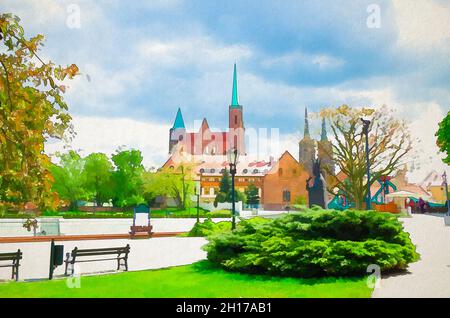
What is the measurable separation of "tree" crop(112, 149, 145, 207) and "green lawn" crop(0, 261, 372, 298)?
4036 cm

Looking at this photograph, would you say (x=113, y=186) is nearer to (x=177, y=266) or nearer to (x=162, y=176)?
(x=162, y=176)

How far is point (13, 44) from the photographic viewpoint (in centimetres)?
704

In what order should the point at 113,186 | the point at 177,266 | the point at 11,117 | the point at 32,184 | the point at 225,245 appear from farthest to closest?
the point at 113,186 → the point at 177,266 → the point at 225,245 → the point at 32,184 → the point at 11,117

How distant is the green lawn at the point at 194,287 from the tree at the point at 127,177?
40.4 m

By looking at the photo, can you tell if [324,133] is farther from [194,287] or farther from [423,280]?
[194,287]

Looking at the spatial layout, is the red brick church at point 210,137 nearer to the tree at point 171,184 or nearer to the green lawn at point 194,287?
the tree at point 171,184

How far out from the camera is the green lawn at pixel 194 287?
7438mm

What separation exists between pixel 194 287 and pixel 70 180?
44544mm

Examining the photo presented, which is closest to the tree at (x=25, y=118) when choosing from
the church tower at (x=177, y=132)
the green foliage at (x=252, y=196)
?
the green foliage at (x=252, y=196)

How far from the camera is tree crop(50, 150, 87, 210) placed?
47812 millimetres

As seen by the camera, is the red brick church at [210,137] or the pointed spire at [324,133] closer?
the pointed spire at [324,133]

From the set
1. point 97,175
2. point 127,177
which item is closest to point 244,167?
point 127,177
